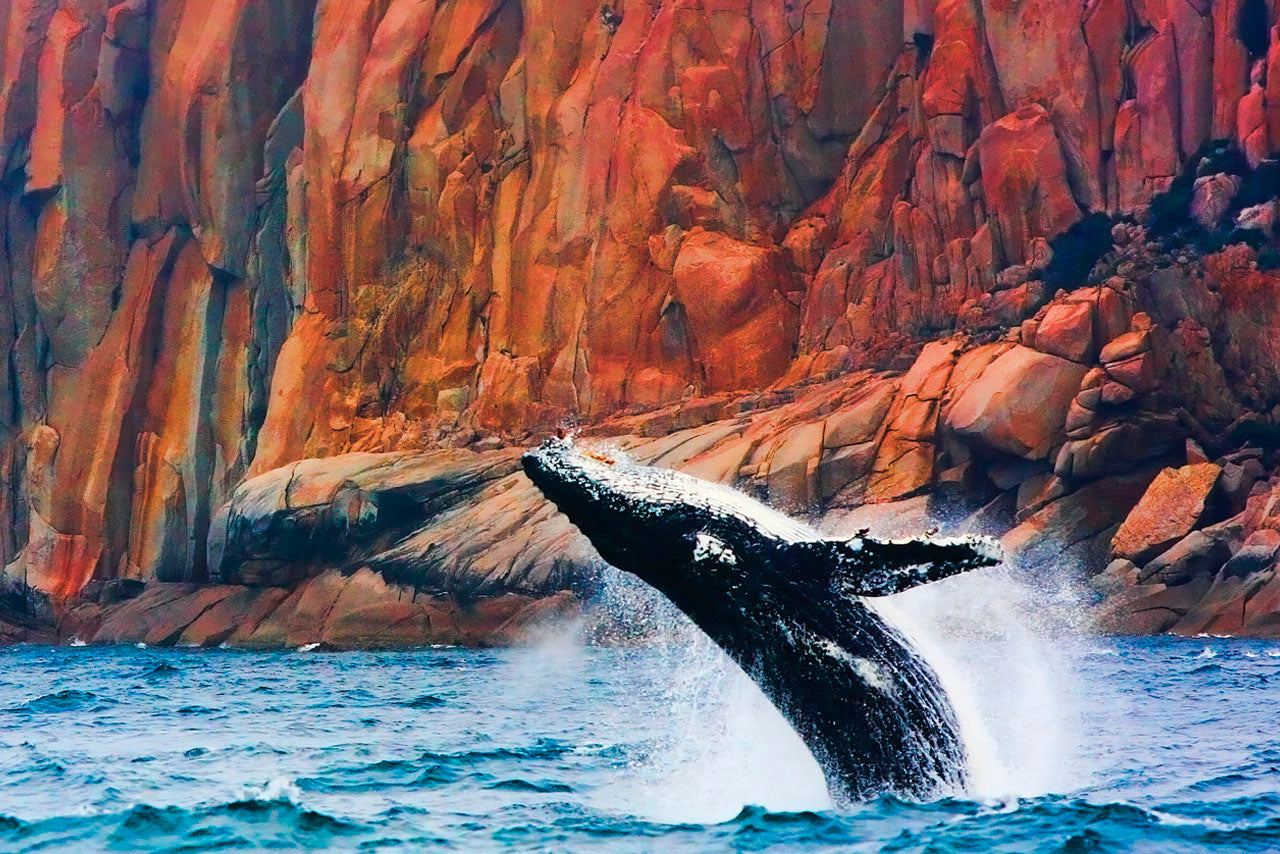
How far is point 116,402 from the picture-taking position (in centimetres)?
5462

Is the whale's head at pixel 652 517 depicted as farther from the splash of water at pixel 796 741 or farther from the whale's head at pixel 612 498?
the splash of water at pixel 796 741

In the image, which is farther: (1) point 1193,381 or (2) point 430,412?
(2) point 430,412

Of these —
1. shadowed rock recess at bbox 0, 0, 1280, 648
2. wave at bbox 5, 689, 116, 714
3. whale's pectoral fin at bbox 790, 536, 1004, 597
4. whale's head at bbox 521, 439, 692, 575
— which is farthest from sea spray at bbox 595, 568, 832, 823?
shadowed rock recess at bbox 0, 0, 1280, 648

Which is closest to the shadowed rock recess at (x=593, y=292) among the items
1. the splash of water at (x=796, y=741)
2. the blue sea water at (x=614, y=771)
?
the blue sea water at (x=614, y=771)

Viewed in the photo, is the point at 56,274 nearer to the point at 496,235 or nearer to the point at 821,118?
the point at 496,235

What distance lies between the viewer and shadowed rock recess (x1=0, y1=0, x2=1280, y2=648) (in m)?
36.6

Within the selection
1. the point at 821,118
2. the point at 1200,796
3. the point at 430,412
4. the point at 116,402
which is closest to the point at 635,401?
the point at 430,412

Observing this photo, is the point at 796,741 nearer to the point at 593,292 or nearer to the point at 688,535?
the point at 688,535

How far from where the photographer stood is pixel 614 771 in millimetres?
14422

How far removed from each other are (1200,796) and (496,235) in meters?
39.8

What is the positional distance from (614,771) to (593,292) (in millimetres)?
32635

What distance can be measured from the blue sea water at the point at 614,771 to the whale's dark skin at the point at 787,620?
13.3 inches

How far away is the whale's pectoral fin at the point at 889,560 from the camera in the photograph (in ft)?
30.2

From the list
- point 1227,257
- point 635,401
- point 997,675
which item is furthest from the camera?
point 635,401
